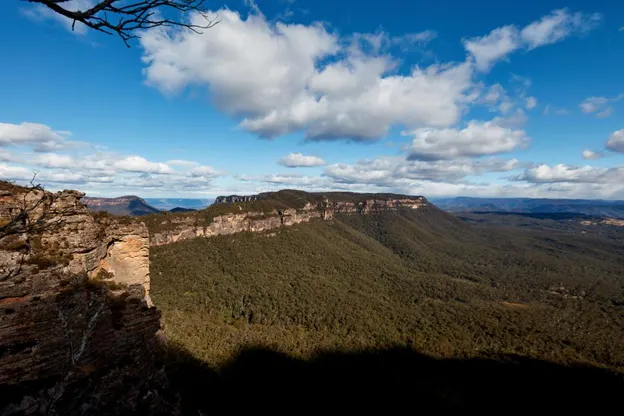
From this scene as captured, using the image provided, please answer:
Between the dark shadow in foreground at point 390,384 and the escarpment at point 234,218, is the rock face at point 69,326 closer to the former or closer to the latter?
the dark shadow in foreground at point 390,384

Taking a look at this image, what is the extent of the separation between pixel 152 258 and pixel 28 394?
230 feet

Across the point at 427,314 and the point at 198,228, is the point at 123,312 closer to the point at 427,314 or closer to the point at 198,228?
the point at 427,314

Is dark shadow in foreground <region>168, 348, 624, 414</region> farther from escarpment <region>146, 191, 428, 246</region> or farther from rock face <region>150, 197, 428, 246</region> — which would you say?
escarpment <region>146, 191, 428, 246</region>

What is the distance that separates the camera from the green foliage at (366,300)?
A: 4928 centimetres

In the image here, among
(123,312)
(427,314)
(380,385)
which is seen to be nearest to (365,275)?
(427,314)

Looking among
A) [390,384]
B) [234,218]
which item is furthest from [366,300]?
[234,218]

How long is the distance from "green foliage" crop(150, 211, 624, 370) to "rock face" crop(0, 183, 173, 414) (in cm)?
2796

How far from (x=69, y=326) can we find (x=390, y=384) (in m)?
37.8

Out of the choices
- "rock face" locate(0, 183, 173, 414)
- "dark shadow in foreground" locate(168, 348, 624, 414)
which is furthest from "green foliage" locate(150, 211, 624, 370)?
"rock face" locate(0, 183, 173, 414)

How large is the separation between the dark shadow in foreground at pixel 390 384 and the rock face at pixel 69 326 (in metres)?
20.4

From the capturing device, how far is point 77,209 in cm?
Answer: 1259

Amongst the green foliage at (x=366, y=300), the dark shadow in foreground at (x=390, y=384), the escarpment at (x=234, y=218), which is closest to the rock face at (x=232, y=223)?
the escarpment at (x=234, y=218)

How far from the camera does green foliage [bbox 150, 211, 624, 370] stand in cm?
4928

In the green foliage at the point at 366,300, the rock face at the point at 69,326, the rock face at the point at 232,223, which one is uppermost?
the rock face at the point at 69,326
